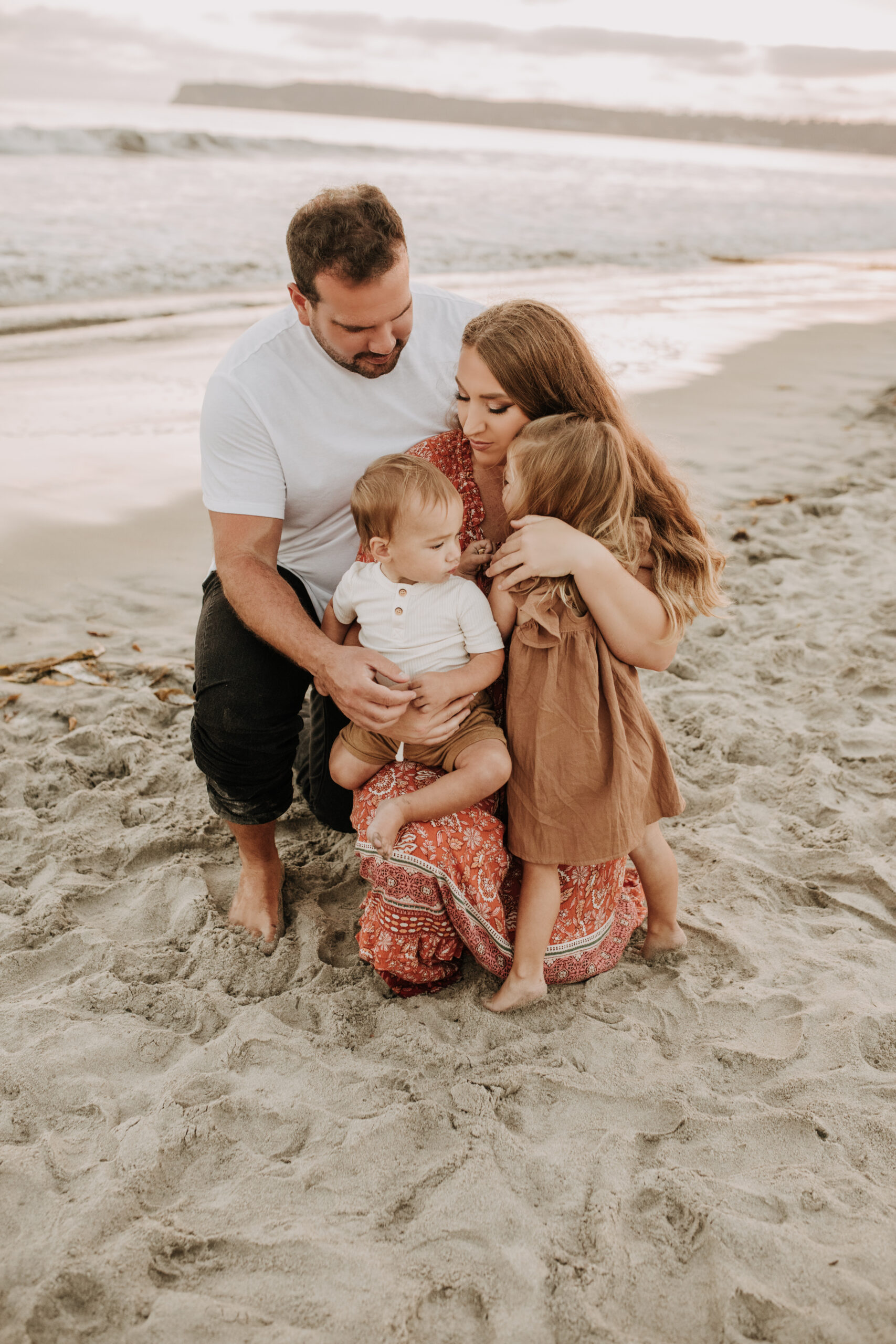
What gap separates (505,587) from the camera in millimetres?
2215

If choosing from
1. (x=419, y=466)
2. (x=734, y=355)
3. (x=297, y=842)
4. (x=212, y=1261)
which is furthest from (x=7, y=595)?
(x=734, y=355)

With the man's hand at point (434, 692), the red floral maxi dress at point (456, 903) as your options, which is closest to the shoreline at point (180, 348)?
the man's hand at point (434, 692)

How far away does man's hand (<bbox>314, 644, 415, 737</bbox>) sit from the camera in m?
2.20

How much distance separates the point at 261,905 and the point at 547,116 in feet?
248

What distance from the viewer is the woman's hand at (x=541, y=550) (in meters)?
2.11

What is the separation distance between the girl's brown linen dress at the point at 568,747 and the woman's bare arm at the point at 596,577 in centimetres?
5

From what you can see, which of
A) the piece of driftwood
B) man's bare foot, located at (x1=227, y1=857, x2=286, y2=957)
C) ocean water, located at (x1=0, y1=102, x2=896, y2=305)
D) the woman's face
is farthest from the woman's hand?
ocean water, located at (x1=0, y1=102, x2=896, y2=305)

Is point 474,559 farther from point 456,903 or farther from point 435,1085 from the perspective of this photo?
point 435,1085

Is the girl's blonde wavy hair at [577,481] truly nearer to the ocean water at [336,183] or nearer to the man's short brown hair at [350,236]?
the man's short brown hair at [350,236]

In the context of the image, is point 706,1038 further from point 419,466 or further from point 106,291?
point 106,291

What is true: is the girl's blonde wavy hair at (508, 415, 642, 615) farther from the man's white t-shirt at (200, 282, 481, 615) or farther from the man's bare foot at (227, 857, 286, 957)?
the man's bare foot at (227, 857, 286, 957)

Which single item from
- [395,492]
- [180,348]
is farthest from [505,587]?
[180,348]

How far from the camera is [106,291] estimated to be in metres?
10.1

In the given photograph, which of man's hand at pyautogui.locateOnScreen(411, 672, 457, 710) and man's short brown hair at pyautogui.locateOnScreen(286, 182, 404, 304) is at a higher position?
man's short brown hair at pyautogui.locateOnScreen(286, 182, 404, 304)
